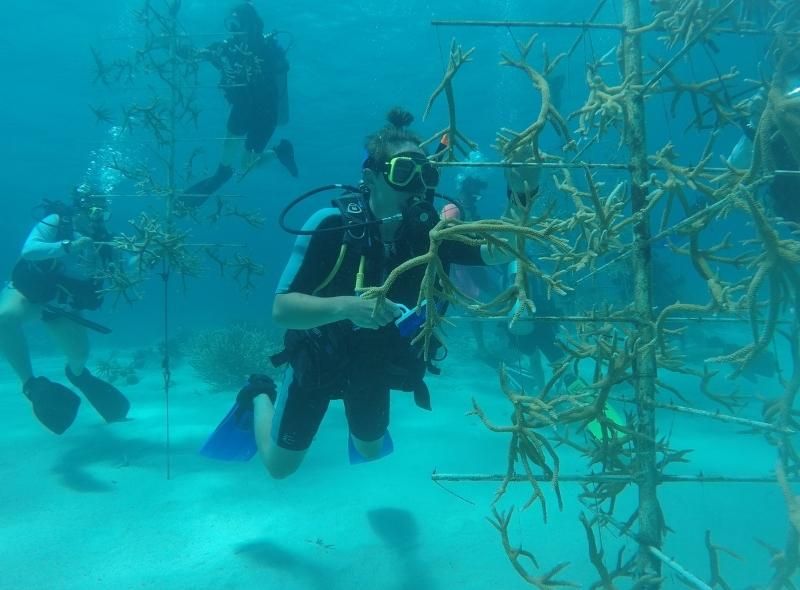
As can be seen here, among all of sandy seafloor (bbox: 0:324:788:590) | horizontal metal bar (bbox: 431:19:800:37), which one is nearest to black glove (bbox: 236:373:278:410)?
sandy seafloor (bbox: 0:324:788:590)

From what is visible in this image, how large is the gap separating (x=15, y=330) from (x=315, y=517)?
5.33 m

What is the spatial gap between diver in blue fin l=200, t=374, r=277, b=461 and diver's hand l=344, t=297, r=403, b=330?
3014 mm

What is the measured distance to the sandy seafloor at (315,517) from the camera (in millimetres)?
4156

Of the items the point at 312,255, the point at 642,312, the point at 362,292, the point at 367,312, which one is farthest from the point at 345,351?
the point at 642,312

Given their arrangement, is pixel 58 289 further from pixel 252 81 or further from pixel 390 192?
pixel 390 192

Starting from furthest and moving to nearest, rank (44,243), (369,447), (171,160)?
(171,160)
(44,243)
(369,447)

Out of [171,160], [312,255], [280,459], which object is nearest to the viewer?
[312,255]

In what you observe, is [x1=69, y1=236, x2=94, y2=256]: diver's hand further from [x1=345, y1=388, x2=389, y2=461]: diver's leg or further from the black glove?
[x1=345, y1=388, x2=389, y2=461]: diver's leg

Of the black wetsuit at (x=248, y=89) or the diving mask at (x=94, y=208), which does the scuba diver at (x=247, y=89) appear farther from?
the diving mask at (x=94, y=208)

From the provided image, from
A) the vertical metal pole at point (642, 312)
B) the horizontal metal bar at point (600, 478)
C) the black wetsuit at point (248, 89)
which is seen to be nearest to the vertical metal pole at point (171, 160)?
the black wetsuit at point (248, 89)

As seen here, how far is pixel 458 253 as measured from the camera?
3689 mm

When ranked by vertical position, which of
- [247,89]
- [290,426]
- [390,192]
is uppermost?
[247,89]

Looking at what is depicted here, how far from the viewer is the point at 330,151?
136 ft

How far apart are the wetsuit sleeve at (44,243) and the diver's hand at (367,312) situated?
547cm
